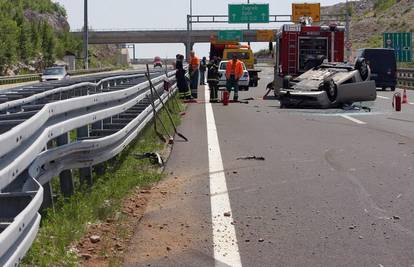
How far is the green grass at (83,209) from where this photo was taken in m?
5.45

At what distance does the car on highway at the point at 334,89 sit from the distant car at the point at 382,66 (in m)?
14.3

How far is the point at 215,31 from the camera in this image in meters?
84.4

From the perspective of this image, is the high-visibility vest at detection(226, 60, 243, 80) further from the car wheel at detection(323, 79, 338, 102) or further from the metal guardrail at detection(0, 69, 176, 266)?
the metal guardrail at detection(0, 69, 176, 266)

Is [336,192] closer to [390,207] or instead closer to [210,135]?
[390,207]

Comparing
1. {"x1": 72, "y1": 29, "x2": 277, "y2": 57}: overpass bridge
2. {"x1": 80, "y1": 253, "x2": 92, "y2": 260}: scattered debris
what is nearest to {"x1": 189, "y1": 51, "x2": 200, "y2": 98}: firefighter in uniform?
{"x1": 80, "y1": 253, "x2": 92, "y2": 260}: scattered debris

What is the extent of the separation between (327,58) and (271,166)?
16.3m

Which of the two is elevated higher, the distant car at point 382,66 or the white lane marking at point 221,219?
the distant car at point 382,66

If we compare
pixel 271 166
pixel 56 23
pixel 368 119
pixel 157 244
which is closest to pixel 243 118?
pixel 368 119

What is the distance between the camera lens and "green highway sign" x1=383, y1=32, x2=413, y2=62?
157 feet

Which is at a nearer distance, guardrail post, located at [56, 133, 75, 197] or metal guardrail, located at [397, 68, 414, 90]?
guardrail post, located at [56, 133, 75, 197]

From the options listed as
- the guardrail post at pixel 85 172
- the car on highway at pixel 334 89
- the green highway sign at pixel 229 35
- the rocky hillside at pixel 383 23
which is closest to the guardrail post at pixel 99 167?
the guardrail post at pixel 85 172

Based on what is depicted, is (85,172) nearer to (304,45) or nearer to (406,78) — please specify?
(304,45)

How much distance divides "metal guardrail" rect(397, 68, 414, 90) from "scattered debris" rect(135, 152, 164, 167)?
3000 centimetres

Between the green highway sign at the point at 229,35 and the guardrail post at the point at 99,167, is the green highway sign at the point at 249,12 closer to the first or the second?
the green highway sign at the point at 229,35
